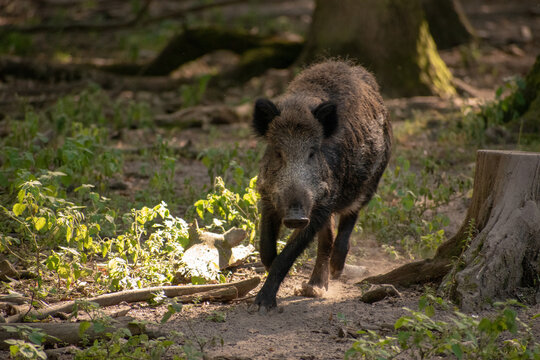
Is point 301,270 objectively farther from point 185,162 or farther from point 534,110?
point 534,110

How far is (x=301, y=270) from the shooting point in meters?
5.26

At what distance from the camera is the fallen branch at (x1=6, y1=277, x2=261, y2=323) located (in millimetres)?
3730

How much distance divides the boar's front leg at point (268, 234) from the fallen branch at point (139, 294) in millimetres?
Result: 303

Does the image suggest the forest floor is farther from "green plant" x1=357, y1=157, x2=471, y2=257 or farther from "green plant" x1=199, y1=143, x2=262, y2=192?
"green plant" x1=199, y1=143, x2=262, y2=192

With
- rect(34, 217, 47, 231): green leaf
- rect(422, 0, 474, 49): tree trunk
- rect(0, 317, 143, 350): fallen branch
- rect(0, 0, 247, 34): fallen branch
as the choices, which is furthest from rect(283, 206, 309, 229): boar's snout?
rect(422, 0, 474, 49): tree trunk

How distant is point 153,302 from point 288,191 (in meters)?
1.12

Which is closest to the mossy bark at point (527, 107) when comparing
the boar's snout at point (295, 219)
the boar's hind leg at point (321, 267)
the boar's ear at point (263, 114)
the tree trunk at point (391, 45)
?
the tree trunk at point (391, 45)

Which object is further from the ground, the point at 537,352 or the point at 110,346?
the point at 537,352

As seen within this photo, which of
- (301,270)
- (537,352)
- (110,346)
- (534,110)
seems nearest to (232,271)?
(301,270)

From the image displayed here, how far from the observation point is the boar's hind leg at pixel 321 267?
183 inches

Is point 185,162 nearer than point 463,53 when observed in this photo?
Yes

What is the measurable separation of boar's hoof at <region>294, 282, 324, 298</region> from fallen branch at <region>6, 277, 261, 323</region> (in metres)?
0.41

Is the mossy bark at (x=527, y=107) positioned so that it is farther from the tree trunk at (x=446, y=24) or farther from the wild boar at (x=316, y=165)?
the tree trunk at (x=446, y=24)

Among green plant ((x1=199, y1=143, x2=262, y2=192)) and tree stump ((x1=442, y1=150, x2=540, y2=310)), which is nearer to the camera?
tree stump ((x1=442, y1=150, x2=540, y2=310))
